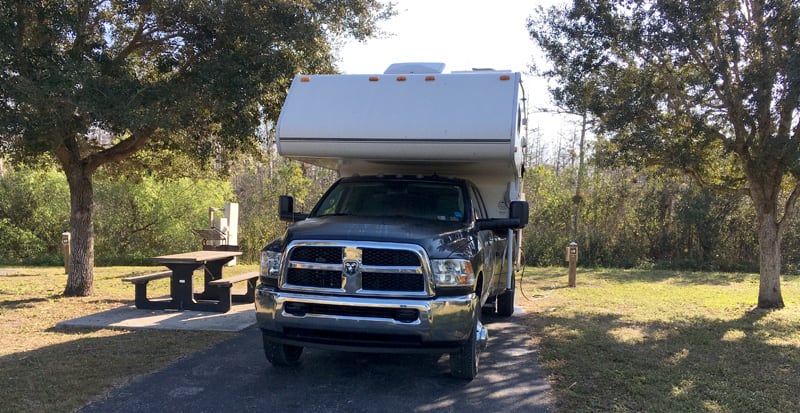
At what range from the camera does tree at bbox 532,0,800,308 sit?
7980 mm

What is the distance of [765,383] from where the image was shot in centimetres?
538

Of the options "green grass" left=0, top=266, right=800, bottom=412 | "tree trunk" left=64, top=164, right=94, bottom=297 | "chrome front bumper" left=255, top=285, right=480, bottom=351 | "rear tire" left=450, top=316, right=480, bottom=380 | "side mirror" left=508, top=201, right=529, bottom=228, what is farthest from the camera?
"tree trunk" left=64, top=164, right=94, bottom=297

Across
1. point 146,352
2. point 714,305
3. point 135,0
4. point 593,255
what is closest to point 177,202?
point 135,0

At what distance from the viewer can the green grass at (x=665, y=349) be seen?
4848 mm

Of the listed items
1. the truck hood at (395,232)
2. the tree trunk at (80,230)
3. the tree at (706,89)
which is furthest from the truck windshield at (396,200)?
the tree trunk at (80,230)

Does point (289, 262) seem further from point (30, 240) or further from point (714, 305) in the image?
point (30, 240)

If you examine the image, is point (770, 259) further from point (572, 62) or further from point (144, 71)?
point (144, 71)

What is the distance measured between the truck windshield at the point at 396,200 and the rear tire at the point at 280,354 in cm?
144

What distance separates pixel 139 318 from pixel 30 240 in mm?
12011

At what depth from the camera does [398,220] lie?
5.37 m

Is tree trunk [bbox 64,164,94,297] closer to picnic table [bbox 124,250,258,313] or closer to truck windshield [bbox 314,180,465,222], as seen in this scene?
picnic table [bbox 124,250,258,313]

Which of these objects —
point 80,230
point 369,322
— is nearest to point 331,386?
point 369,322

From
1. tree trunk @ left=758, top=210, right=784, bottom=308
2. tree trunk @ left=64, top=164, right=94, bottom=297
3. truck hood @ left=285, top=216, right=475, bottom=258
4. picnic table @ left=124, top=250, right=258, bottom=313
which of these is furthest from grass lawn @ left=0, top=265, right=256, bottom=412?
tree trunk @ left=758, top=210, right=784, bottom=308

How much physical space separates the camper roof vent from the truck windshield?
1497mm
